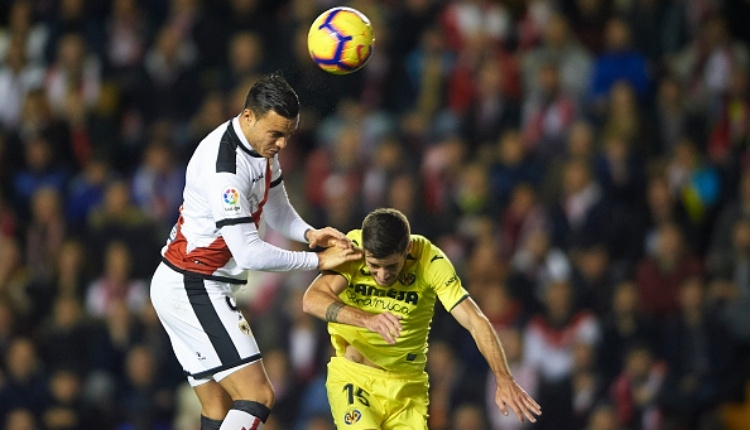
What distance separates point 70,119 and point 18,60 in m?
1.05

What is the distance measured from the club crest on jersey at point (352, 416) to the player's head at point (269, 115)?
1594mm

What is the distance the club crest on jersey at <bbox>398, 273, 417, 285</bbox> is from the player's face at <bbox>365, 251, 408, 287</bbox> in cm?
24

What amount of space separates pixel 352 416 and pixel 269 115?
1839 mm

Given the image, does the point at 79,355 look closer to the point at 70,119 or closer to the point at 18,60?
the point at 70,119

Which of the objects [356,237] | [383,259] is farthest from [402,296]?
[383,259]

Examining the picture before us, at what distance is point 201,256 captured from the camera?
→ 7.49 m

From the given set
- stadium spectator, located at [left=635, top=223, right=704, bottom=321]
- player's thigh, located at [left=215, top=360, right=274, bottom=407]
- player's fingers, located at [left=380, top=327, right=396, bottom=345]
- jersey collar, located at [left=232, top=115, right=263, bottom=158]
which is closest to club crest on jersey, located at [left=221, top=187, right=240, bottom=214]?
jersey collar, located at [left=232, top=115, right=263, bottom=158]

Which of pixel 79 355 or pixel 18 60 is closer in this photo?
pixel 79 355

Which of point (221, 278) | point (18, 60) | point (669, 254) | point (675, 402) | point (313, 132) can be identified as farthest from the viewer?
point (18, 60)

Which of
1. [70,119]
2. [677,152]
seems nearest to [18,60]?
[70,119]

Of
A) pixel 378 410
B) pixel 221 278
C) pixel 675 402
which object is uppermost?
pixel 221 278

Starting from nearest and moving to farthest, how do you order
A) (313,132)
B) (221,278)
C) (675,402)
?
(221,278)
(675,402)
(313,132)

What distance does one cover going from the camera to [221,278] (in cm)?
756

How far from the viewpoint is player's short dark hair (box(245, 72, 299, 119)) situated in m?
7.12
